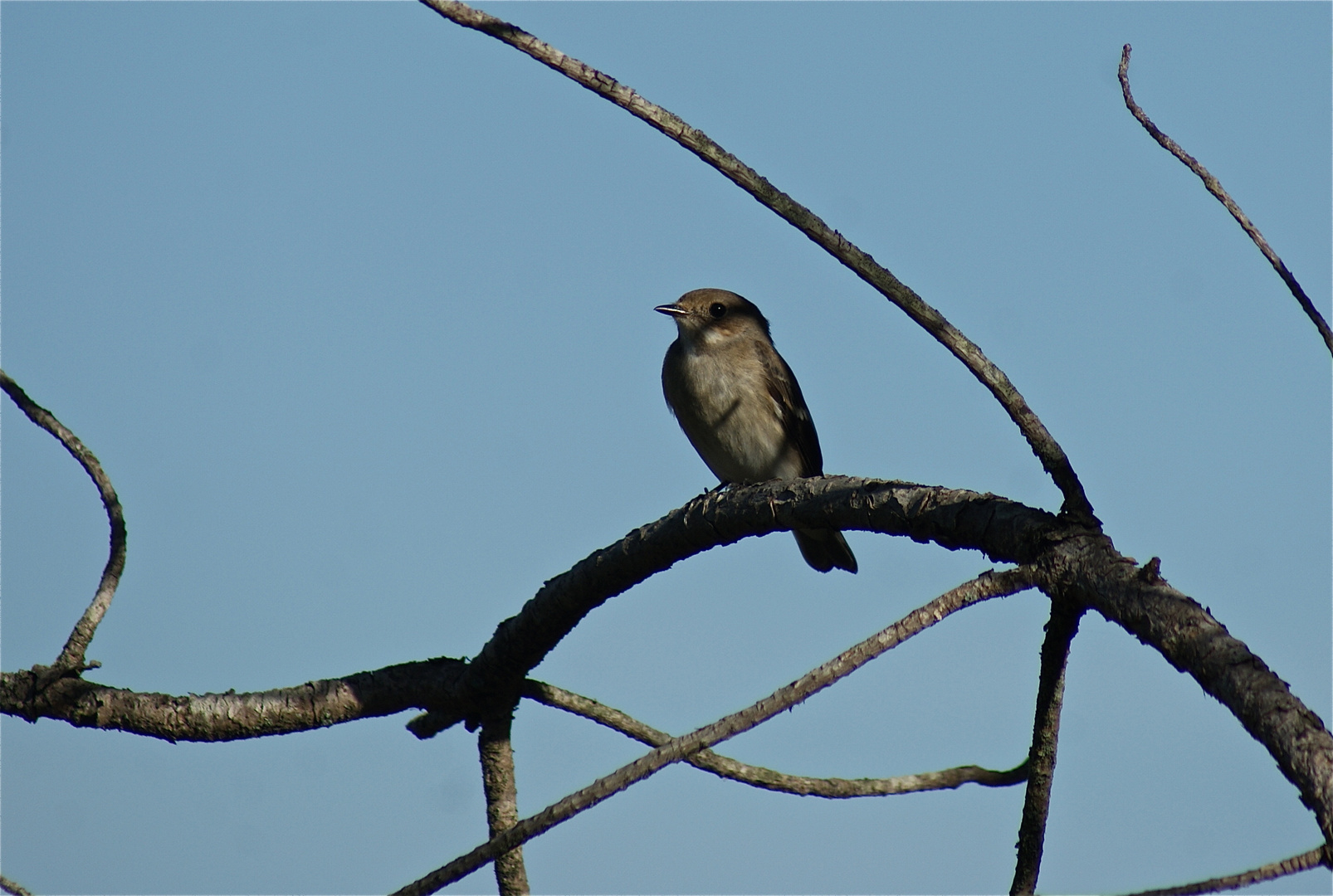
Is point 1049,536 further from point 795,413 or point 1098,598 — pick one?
point 795,413

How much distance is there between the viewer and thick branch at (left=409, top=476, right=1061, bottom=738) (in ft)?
10.3

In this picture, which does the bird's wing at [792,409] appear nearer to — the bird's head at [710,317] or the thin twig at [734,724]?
the bird's head at [710,317]

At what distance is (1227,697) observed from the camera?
2395 millimetres

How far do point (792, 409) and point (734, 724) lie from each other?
20.4 feet

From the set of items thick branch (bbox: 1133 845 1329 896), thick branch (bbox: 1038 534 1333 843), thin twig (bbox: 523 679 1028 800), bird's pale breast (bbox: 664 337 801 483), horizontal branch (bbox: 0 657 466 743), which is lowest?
thick branch (bbox: 1133 845 1329 896)

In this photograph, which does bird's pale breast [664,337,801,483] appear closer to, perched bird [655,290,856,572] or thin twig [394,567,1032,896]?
perched bird [655,290,856,572]

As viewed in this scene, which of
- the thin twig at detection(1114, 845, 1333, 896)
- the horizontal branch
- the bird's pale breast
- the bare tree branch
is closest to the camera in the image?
the thin twig at detection(1114, 845, 1333, 896)

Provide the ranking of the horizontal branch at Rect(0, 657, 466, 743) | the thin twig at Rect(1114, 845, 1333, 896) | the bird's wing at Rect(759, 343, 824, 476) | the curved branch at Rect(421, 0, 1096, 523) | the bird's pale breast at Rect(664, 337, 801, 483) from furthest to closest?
the bird's wing at Rect(759, 343, 824, 476)
the bird's pale breast at Rect(664, 337, 801, 483)
the horizontal branch at Rect(0, 657, 466, 743)
the curved branch at Rect(421, 0, 1096, 523)
the thin twig at Rect(1114, 845, 1333, 896)

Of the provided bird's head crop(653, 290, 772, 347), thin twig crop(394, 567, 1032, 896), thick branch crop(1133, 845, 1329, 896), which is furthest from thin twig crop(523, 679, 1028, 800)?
bird's head crop(653, 290, 772, 347)

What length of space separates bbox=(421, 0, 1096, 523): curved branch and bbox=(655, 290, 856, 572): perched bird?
516 cm

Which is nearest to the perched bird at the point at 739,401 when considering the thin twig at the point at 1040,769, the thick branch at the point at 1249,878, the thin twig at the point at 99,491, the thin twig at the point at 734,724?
the thin twig at the point at 99,491

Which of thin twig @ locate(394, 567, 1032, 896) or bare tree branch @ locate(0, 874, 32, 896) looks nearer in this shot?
thin twig @ locate(394, 567, 1032, 896)

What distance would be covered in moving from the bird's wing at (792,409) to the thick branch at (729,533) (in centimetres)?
425

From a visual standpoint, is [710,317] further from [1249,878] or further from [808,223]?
[1249,878]
